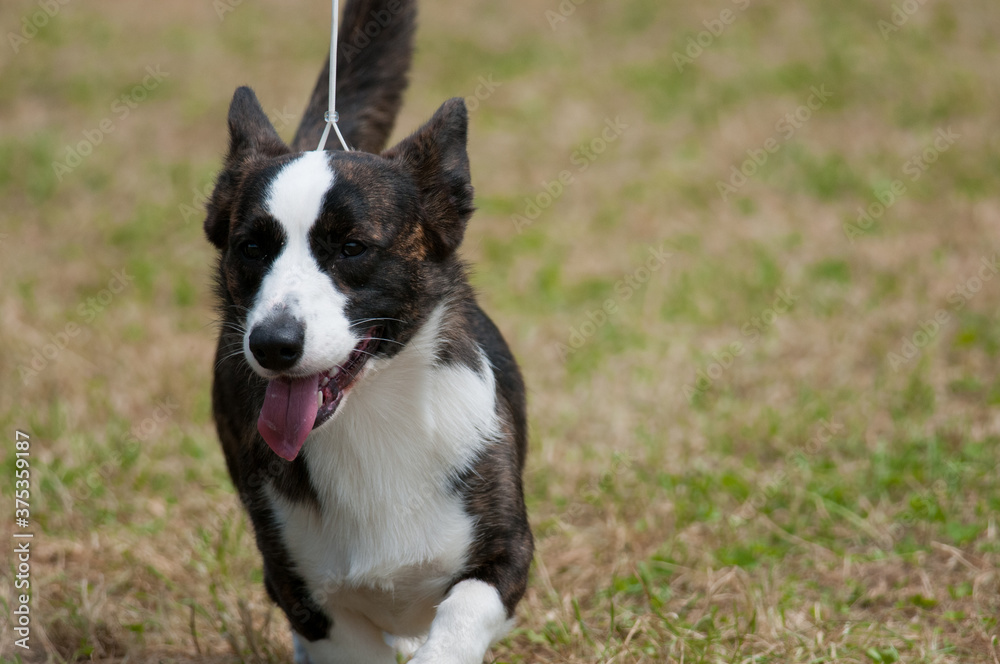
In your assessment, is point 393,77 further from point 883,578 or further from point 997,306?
point 997,306

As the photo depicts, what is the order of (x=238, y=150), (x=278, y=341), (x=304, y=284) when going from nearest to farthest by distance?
(x=278, y=341) → (x=304, y=284) → (x=238, y=150)

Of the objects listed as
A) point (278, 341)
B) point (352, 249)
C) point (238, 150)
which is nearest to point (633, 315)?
point (238, 150)

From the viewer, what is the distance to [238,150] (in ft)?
10.0

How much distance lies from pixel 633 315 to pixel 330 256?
12.8ft

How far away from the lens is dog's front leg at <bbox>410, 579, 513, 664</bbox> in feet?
8.32

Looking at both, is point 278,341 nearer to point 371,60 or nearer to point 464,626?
point 464,626

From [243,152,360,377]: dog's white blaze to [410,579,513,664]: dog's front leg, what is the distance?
0.66m

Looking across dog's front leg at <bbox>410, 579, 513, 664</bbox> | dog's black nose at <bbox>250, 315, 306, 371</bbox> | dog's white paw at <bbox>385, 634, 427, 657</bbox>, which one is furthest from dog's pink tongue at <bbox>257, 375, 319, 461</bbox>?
dog's white paw at <bbox>385, 634, 427, 657</bbox>

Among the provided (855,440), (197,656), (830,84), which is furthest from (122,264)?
(830,84)

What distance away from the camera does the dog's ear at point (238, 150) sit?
295 centimetres

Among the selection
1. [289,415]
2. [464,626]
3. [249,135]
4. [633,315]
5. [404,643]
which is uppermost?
[249,135]

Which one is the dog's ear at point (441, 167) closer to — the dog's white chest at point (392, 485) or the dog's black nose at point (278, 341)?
the dog's white chest at point (392, 485)

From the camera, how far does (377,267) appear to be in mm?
2713

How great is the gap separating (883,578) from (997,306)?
272 centimetres
